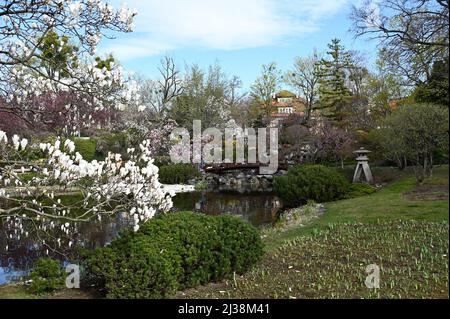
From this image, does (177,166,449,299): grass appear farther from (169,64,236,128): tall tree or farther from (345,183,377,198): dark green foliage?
(169,64,236,128): tall tree

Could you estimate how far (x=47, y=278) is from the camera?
200 inches

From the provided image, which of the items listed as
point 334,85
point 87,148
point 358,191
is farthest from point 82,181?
A: point 334,85

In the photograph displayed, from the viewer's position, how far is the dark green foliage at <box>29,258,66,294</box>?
497cm

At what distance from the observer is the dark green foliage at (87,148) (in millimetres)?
26328

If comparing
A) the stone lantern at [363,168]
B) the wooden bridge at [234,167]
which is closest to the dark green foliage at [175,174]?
the wooden bridge at [234,167]

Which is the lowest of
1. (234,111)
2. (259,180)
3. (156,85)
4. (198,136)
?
(259,180)

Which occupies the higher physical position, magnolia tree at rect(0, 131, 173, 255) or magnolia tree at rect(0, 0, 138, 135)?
magnolia tree at rect(0, 0, 138, 135)

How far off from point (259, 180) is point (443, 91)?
10153 mm

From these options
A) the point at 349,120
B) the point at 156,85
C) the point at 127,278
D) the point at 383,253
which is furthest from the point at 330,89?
the point at 127,278

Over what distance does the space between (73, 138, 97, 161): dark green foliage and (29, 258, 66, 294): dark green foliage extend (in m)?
21.8

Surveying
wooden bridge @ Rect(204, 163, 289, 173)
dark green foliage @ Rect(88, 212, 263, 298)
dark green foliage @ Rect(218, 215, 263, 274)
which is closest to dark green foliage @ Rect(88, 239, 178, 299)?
dark green foliage @ Rect(88, 212, 263, 298)

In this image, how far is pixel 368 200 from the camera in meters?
12.5

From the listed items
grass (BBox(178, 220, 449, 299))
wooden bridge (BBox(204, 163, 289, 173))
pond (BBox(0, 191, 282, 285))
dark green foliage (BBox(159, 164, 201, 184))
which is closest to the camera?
grass (BBox(178, 220, 449, 299))
